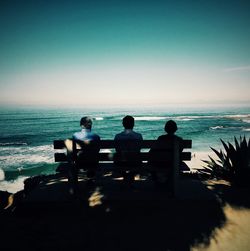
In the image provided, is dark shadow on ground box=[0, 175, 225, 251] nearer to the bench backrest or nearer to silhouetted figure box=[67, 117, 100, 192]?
silhouetted figure box=[67, 117, 100, 192]

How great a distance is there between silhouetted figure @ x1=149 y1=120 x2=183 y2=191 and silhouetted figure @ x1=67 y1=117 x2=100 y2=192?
104 centimetres

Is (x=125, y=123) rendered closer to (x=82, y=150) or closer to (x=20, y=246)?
(x=82, y=150)

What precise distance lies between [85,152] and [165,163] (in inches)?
58.1

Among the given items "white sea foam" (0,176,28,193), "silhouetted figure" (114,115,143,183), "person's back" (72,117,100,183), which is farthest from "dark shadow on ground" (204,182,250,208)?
"white sea foam" (0,176,28,193)

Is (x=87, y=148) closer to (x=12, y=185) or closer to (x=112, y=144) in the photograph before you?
(x=112, y=144)

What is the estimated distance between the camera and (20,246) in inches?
111

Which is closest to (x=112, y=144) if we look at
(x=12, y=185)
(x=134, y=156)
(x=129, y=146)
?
(x=129, y=146)

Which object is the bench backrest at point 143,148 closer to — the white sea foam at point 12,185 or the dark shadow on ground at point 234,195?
the dark shadow on ground at point 234,195

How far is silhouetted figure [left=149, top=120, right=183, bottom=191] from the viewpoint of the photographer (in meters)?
3.67

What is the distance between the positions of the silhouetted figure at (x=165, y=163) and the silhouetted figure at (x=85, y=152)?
1.04m

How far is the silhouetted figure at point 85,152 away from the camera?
3773 mm

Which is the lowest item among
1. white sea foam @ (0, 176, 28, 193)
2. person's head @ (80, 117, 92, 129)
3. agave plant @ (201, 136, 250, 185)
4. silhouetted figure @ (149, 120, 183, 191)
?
white sea foam @ (0, 176, 28, 193)

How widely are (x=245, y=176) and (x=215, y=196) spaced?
1.49 meters

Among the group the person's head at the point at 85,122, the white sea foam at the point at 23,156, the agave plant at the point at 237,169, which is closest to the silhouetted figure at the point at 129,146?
the person's head at the point at 85,122
